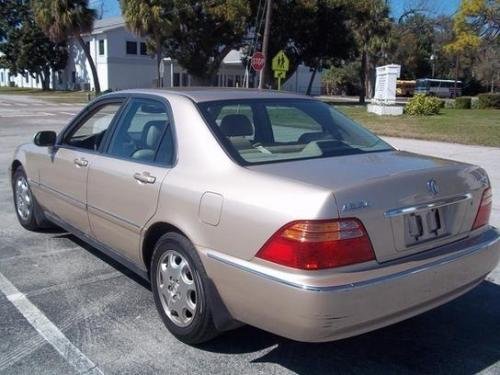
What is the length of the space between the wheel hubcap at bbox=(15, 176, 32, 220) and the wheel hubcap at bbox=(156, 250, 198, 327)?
9.17ft

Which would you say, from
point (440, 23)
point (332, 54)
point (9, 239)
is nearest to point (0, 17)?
point (332, 54)

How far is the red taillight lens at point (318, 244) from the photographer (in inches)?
113

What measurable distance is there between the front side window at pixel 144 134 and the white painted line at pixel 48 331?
1255 millimetres

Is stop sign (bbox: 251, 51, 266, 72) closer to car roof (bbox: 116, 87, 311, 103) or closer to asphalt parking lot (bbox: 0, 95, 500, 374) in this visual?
car roof (bbox: 116, 87, 311, 103)

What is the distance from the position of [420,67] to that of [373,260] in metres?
83.8

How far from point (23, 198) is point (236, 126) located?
3277mm

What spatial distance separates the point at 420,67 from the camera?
81.6 m

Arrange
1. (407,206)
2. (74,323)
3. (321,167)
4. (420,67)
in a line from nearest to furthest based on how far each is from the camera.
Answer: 1. (407,206)
2. (321,167)
3. (74,323)
4. (420,67)

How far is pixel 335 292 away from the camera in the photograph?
9.27ft

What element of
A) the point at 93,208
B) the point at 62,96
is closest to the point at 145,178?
the point at 93,208

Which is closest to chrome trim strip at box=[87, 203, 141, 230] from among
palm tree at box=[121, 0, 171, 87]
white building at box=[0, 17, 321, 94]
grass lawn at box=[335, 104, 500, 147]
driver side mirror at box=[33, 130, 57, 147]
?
driver side mirror at box=[33, 130, 57, 147]

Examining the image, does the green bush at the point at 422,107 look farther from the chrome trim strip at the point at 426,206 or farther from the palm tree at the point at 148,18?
the chrome trim strip at the point at 426,206

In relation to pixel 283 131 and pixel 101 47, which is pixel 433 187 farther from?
pixel 101 47

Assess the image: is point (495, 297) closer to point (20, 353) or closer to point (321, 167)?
point (321, 167)
